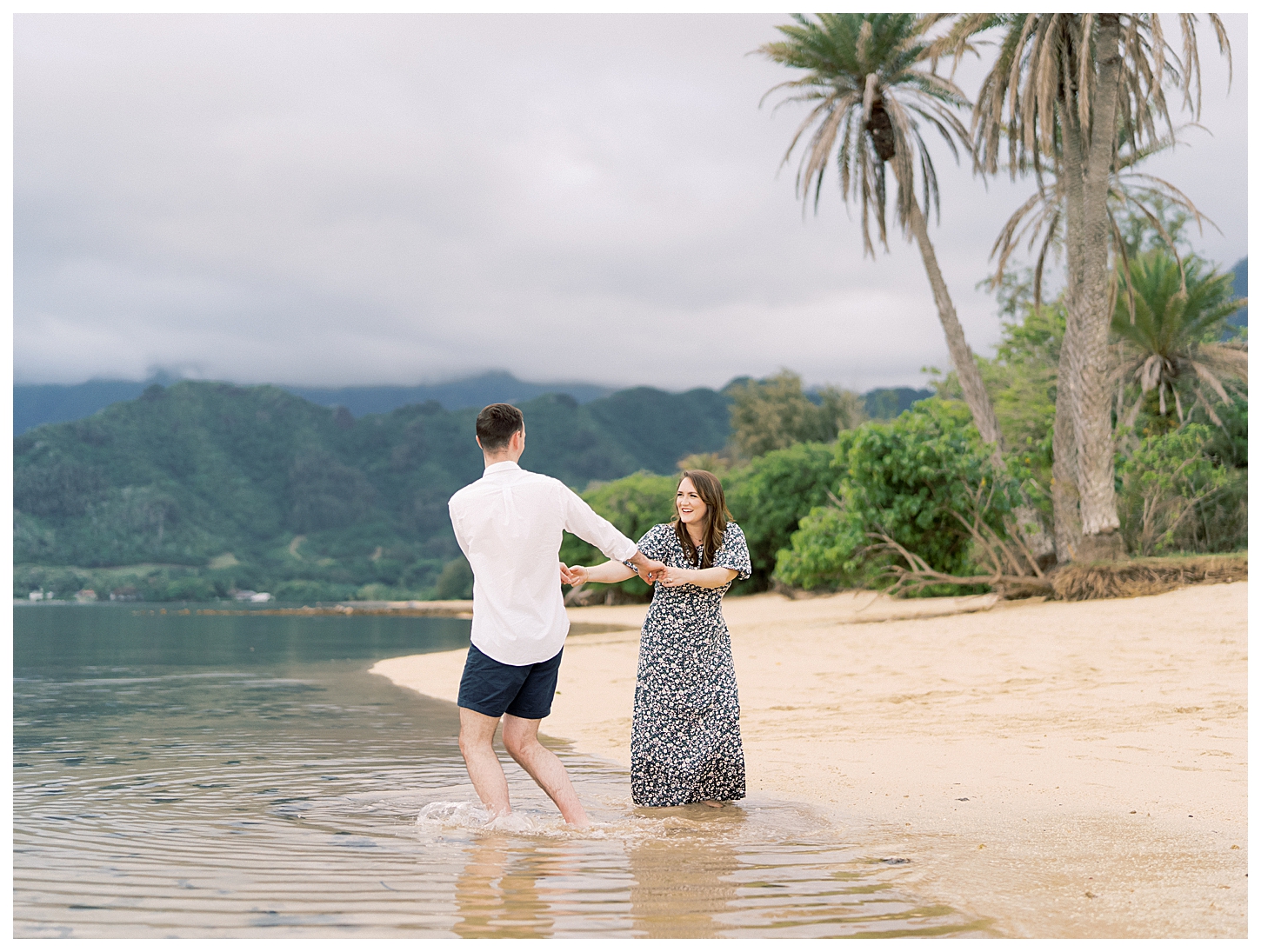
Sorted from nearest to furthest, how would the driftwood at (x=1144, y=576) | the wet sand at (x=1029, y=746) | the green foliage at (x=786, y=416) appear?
the wet sand at (x=1029, y=746)
the driftwood at (x=1144, y=576)
the green foliage at (x=786, y=416)

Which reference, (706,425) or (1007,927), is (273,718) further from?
(706,425)

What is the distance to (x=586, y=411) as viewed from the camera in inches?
7082

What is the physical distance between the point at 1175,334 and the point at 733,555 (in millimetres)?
23168

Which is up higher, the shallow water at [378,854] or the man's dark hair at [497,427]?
the man's dark hair at [497,427]

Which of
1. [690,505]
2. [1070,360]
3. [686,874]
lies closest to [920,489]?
[1070,360]

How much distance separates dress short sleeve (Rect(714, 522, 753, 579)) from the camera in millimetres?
5465

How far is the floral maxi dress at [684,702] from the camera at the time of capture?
565cm

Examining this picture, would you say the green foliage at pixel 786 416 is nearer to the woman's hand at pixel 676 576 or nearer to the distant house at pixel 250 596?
the woman's hand at pixel 676 576

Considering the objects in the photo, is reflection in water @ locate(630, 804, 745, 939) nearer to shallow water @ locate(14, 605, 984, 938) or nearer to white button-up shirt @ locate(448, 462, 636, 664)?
shallow water @ locate(14, 605, 984, 938)

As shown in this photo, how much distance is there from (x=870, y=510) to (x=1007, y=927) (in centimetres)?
1817

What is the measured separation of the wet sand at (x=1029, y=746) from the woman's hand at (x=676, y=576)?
139 cm

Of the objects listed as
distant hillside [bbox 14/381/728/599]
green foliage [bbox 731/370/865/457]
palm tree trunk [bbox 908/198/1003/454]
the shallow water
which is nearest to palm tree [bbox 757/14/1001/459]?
palm tree trunk [bbox 908/198/1003/454]

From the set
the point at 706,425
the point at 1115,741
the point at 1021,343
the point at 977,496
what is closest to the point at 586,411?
the point at 706,425

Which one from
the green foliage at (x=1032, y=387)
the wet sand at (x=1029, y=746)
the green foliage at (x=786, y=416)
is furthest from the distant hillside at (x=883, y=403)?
the wet sand at (x=1029, y=746)
